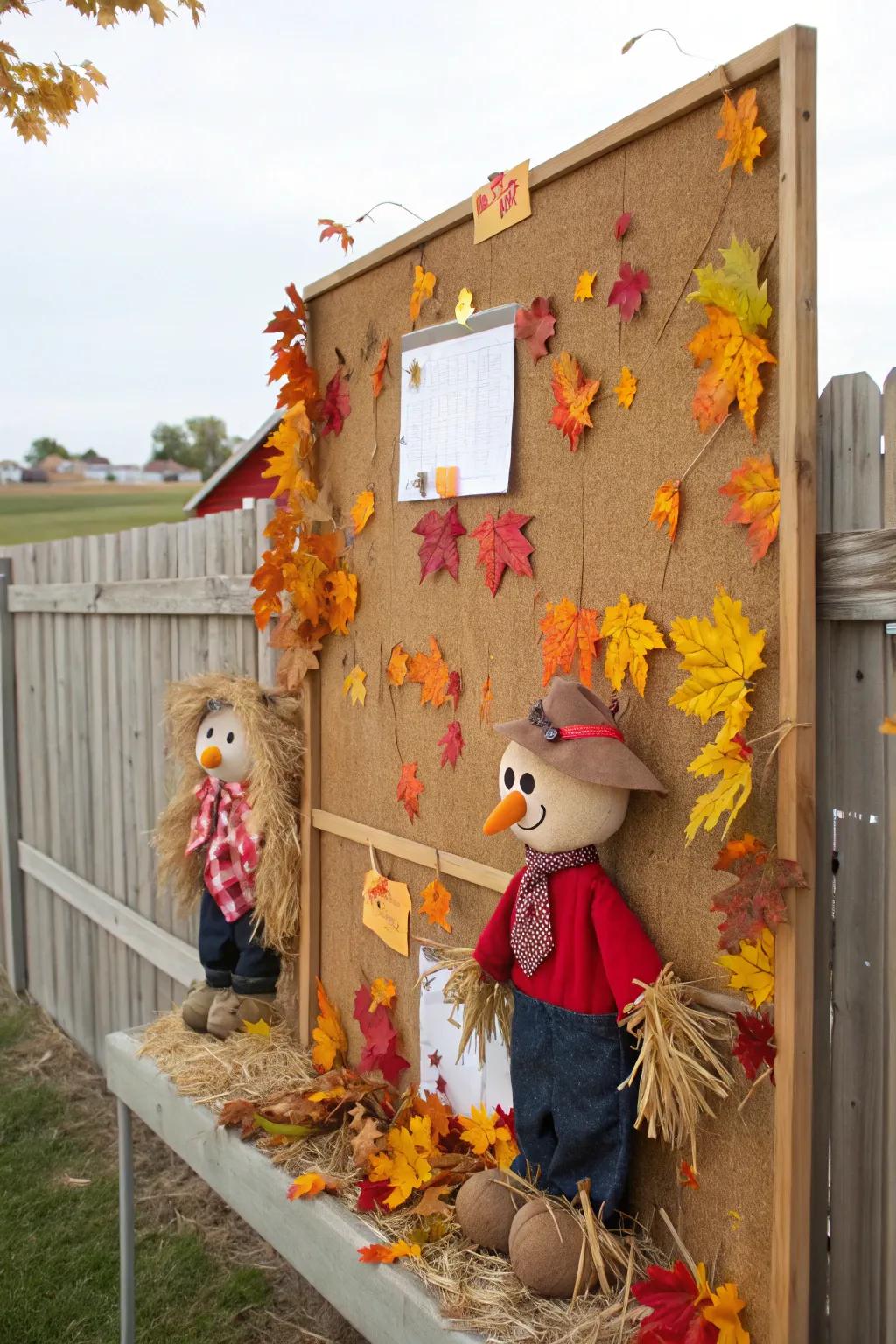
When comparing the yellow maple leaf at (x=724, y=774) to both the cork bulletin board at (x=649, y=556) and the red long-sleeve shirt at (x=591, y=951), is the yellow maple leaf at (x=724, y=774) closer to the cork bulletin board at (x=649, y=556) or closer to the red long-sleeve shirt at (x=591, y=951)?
the cork bulletin board at (x=649, y=556)

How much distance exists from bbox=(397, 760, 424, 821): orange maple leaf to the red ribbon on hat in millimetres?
694

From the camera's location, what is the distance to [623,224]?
1.76 metres

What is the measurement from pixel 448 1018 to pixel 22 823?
419 cm

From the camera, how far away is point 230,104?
773 cm

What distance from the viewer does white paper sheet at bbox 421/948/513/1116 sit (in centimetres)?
218

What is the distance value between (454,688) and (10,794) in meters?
4.32

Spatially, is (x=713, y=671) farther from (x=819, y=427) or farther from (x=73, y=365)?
(x=73, y=365)

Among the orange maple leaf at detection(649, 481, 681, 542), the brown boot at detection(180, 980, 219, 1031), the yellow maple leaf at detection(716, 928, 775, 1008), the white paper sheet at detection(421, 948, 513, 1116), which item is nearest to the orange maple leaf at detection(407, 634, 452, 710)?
the white paper sheet at detection(421, 948, 513, 1116)

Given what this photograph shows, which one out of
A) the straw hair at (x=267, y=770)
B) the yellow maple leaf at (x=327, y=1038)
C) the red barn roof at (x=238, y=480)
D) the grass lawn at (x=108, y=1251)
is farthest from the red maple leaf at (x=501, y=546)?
the red barn roof at (x=238, y=480)

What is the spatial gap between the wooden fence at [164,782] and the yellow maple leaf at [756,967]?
10 centimetres

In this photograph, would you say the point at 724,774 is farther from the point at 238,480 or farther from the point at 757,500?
the point at 238,480

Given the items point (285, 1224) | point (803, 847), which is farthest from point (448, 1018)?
point (803, 847)

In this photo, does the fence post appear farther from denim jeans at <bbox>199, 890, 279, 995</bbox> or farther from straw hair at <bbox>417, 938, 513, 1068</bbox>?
straw hair at <bbox>417, 938, 513, 1068</bbox>

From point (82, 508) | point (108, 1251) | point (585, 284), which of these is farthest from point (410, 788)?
point (82, 508)
